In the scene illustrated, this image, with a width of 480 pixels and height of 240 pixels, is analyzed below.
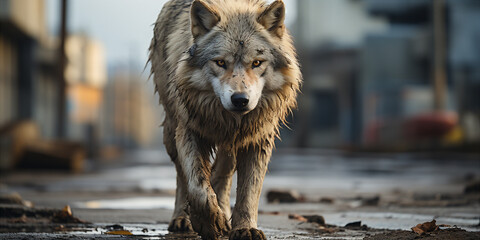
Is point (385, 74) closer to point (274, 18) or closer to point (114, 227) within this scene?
point (274, 18)

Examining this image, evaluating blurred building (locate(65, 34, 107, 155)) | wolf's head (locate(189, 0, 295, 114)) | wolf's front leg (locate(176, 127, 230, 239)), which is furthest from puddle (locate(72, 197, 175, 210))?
blurred building (locate(65, 34, 107, 155))

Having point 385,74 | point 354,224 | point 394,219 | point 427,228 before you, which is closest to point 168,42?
point 354,224

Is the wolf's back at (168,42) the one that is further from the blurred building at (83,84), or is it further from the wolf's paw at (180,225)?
the blurred building at (83,84)

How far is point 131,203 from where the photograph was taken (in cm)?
839

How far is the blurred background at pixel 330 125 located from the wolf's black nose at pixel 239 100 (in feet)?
3.88

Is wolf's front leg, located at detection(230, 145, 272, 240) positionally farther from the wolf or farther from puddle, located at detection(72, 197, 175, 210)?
puddle, located at detection(72, 197, 175, 210)

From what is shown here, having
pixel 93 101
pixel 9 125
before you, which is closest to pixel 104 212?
pixel 9 125

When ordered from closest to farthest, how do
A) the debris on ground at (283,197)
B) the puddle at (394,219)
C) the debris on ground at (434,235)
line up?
the debris on ground at (434,235) → the puddle at (394,219) → the debris on ground at (283,197)

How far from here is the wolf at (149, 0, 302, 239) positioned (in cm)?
489

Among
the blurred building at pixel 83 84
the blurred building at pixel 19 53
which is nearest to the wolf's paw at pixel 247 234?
the blurred building at pixel 19 53

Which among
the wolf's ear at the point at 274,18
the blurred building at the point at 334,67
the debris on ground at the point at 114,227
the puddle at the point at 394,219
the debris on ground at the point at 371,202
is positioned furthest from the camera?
the blurred building at the point at 334,67

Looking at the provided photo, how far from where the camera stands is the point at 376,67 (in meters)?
51.5

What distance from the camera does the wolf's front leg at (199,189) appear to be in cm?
477

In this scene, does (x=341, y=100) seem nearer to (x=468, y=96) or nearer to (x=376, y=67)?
(x=376, y=67)
